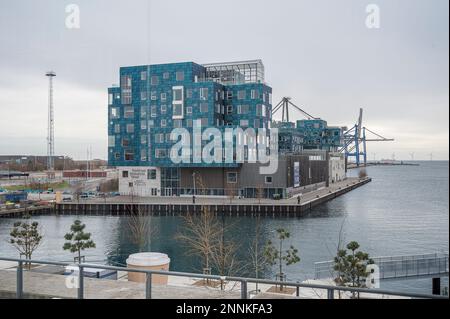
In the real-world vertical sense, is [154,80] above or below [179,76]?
below

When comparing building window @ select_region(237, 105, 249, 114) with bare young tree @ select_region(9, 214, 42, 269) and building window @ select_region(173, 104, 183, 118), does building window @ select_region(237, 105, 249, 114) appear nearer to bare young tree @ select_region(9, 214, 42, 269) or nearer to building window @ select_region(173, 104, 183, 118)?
building window @ select_region(173, 104, 183, 118)

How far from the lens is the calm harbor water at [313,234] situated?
57.3 ft

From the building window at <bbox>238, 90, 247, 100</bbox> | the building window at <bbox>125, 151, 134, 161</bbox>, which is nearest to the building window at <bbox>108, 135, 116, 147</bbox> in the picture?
the building window at <bbox>125, 151, 134, 161</bbox>

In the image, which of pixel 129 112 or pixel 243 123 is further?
pixel 129 112

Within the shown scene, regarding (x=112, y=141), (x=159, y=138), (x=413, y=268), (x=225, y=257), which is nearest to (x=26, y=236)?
(x=225, y=257)

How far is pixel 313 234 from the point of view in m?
22.5

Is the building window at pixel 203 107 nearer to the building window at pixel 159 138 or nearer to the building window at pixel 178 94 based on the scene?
the building window at pixel 178 94

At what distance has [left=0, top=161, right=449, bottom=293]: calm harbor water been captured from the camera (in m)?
17.5

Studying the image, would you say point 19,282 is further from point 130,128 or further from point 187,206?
point 130,128

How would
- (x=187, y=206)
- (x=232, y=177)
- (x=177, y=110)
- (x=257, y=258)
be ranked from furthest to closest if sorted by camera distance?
(x=232, y=177), (x=177, y=110), (x=187, y=206), (x=257, y=258)

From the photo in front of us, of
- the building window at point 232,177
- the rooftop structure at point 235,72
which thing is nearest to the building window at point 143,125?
the rooftop structure at point 235,72

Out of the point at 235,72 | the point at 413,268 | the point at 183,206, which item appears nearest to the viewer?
the point at 413,268

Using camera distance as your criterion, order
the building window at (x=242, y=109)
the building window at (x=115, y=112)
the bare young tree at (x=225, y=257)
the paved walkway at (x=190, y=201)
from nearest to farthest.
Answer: the bare young tree at (x=225, y=257) → the paved walkway at (x=190, y=201) → the building window at (x=242, y=109) → the building window at (x=115, y=112)
